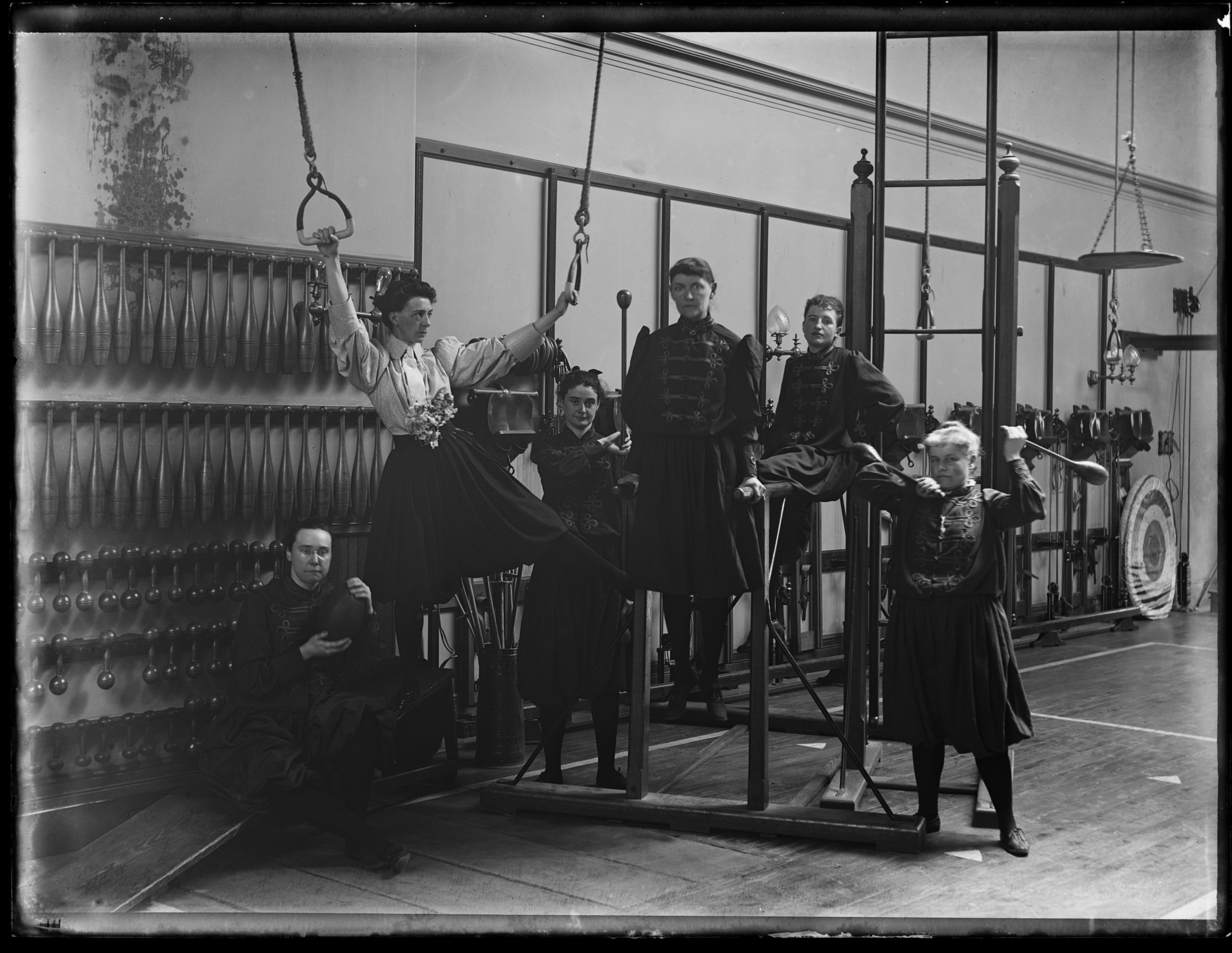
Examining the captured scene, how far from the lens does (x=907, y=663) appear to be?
4031 mm

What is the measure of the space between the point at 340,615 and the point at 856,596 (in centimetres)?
178

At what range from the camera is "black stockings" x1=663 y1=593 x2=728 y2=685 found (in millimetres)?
4680

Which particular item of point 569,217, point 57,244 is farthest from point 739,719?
point 57,244

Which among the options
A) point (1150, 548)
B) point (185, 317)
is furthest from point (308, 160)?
point (1150, 548)

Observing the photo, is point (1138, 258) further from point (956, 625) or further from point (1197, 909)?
point (1197, 909)

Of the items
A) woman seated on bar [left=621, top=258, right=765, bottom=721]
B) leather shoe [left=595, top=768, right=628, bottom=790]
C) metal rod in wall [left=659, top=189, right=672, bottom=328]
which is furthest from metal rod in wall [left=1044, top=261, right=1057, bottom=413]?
leather shoe [left=595, top=768, right=628, bottom=790]

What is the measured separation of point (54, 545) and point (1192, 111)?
3.95 m

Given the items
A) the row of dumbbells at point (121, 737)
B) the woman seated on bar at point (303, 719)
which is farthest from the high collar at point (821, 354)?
the row of dumbbells at point (121, 737)

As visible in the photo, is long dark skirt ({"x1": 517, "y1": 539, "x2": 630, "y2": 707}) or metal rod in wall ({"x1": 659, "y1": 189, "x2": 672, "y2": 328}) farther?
metal rod in wall ({"x1": 659, "y1": 189, "x2": 672, "y2": 328})

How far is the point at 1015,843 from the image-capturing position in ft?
13.3

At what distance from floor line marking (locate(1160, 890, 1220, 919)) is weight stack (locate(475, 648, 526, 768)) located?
244 cm

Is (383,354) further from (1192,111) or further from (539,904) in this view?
(1192,111)

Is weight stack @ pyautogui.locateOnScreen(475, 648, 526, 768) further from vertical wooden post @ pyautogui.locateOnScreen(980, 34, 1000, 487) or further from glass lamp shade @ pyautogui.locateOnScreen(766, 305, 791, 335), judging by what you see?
glass lamp shade @ pyautogui.locateOnScreen(766, 305, 791, 335)

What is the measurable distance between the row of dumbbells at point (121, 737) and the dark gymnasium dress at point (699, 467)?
154cm
